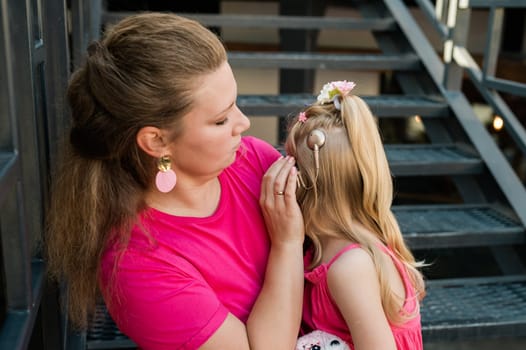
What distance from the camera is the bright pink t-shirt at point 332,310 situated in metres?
1.16

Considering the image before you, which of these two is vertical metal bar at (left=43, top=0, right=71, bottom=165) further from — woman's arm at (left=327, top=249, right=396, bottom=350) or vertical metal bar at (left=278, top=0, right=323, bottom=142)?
vertical metal bar at (left=278, top=0, right=323, bottom=142)

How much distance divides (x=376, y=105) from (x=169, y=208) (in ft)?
5.48

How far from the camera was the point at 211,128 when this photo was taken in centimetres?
102

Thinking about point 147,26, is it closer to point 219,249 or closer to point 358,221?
point 219,249

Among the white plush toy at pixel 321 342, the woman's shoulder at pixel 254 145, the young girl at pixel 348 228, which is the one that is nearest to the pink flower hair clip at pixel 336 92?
the young girl at pixel 348 228

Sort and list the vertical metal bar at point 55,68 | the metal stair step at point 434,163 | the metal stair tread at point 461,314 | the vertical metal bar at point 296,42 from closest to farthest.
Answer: the vertical metal bar at point 55,68 → the metal stair tread at point 461,314 → the metal stair step at point 434,163 → the vertical metal bar at point 296,42

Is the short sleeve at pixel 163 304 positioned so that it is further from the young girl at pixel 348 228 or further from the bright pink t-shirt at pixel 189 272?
the young girl at pixel 348 228

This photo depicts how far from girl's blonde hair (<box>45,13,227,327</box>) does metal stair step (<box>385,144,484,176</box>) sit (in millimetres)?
1444

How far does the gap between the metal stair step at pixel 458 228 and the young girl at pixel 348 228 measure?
2.85 feet

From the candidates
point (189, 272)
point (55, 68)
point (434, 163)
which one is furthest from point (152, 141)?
point (434, 163)

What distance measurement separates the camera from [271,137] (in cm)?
634

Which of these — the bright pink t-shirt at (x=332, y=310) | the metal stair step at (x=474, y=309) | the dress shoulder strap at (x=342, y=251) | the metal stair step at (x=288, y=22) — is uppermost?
the metal stair step at (x=288, y=22)

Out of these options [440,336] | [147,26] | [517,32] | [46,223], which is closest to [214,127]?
[147,26]

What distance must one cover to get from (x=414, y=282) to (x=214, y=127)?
54 centimetres
